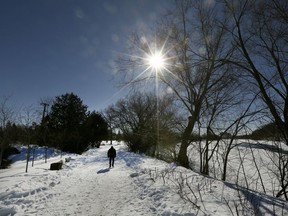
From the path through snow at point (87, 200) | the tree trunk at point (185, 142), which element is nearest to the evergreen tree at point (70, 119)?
the tree trunk at point (185, 142)

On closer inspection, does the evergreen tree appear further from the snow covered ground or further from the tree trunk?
the snow covered ground

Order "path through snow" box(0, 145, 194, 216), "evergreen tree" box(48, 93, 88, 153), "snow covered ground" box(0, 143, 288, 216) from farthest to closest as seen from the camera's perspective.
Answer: "evergreen tree" box(48, 93, 88, 153) → "path through snow" box(0, 145, 194, 216) → "snow covered ground" box(0, 143, 288, 216)

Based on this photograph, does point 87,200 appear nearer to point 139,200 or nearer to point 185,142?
point 139,200

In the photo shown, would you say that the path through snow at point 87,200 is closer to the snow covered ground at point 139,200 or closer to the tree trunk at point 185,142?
the snow covered ground at point 139,200

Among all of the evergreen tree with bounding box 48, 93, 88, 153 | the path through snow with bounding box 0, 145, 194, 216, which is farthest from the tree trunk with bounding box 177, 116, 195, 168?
the evergreen tree with bounding box 48, 93, 88, 153

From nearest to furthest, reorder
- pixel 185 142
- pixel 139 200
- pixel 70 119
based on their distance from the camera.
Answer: pixel 139 200, pixel 185 142, pixel 70 119

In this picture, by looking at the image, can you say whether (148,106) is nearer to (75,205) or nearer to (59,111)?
(59,111)

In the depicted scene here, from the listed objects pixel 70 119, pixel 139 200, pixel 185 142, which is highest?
pixel 70 119

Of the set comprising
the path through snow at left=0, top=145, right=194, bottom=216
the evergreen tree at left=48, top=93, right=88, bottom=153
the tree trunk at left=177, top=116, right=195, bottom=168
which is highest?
the evergreen tree at left=48, top=93, right=88, bottom=153

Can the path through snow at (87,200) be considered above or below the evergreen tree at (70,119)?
below

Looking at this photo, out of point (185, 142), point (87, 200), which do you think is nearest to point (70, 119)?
point (185, 142)

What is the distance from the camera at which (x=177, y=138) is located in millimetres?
16609

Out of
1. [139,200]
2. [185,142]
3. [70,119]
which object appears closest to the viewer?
[139,200]

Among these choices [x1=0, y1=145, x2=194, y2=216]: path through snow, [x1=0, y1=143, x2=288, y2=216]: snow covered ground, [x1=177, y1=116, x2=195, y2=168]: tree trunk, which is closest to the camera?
[x1=0, y1=143, x2=288, y2=216]: snow covered ground
